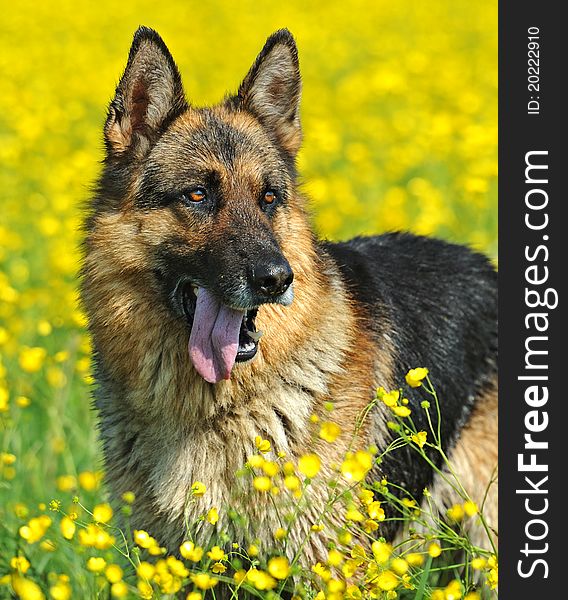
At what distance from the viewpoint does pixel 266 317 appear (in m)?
4.04

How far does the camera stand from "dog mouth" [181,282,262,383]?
12.9 ft

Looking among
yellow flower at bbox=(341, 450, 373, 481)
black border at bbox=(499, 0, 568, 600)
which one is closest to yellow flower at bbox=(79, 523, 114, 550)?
yellow flower at bbox=(341, 450, 373, 481)

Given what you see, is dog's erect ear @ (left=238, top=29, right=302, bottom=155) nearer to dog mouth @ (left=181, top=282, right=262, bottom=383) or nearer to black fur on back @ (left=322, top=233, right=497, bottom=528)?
black fur on back @ (left=322, top=233, right=497, bottom=528)

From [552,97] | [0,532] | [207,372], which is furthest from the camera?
[0,532]

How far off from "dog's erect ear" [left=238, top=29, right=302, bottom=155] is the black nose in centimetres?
93

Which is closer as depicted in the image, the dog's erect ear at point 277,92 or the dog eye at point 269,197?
the dog eye at point 269,197

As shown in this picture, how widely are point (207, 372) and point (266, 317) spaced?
1.12 feet

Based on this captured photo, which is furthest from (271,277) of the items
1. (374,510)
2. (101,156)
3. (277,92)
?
(101,156)

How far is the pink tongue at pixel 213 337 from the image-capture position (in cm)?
393

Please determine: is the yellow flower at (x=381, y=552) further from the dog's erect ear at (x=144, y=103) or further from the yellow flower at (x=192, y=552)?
the dog's erect ear at (x=144, y=103)

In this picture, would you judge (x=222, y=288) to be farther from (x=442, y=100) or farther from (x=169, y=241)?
(x=442, y=100)

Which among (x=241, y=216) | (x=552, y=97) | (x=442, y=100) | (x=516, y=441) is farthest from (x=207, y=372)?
(x=442, y=100)

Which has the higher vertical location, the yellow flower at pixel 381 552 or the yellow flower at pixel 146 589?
the yellow flower at pixel 381 552

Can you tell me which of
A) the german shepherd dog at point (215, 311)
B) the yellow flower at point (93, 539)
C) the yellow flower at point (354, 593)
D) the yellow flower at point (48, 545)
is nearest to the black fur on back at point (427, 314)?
the german shepherd dog at point (215, 311)
